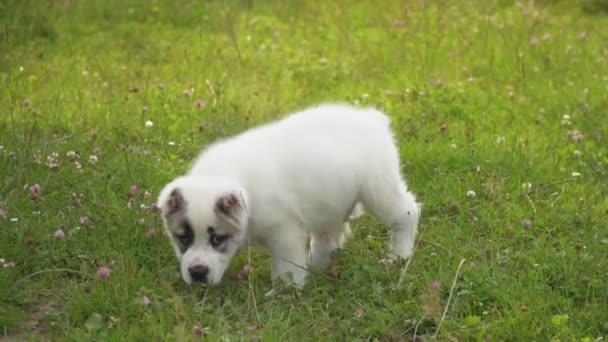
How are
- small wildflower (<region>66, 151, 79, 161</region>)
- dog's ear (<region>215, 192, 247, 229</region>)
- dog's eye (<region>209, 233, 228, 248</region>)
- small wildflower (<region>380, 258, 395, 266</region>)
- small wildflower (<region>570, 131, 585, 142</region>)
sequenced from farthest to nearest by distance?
small wildflower (<region>570, 131, 585, 142</region>) < small wildflower (<region>66, 151, 79, 161</region>) < small wildflower (<region>380, 258, 395, 266</region>) < dog's eye (<region>209, 233, 228, 248</region>) < dog's ear (<region>215, 192, 247, 229</region>)

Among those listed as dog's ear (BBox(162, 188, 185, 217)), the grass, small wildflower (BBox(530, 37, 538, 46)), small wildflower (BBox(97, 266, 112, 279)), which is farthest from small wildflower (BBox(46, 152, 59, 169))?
small wildflower (BBox(530, 37, 538, 46))

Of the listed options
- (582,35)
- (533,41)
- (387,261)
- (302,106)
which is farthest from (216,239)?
(582,35)

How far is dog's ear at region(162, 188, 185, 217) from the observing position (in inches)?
175

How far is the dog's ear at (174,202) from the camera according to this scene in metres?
4.44

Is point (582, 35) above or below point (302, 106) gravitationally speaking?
below

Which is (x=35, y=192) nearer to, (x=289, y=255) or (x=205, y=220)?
(x=205, y=220)

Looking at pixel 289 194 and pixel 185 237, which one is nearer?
pixel 185 237

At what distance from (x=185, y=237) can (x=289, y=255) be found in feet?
1.71

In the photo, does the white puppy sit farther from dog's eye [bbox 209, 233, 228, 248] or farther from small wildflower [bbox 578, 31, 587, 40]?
small wildflower [bbox 578, 31, 587, 40]

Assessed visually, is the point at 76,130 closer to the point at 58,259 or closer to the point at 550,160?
the point at 58,259

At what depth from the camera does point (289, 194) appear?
4.70 meters

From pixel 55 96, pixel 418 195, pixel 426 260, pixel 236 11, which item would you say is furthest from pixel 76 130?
pixel 236 11

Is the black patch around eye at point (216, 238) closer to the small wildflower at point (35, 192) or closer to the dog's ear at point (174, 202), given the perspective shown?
the dog's ear at point (174, 202)

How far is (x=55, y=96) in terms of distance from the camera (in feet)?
24.4
